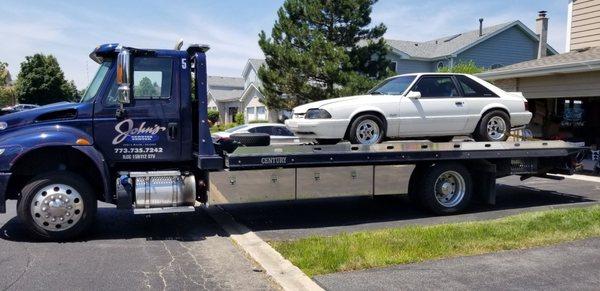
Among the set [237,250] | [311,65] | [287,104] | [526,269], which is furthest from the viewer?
[287,104]

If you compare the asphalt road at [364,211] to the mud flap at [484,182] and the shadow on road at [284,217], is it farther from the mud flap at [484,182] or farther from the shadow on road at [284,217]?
the mud flap at [484,182]

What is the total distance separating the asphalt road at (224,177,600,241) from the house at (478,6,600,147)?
3475 mm

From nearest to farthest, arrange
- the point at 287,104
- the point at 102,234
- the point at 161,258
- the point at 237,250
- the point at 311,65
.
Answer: the point at 161,258
the point at 237,250
the point at 102,234
the point at 311,65
the point at 287,104

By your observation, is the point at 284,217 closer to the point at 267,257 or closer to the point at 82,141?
the point at 267,257

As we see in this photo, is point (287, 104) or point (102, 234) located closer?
point (102, 234)

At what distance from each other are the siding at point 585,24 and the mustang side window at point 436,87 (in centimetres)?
1039

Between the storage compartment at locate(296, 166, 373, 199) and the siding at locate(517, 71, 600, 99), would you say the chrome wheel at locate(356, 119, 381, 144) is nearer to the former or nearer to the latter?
the storage compartment at locate(296, 166, 373, 199)

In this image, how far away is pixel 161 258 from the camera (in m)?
6.51

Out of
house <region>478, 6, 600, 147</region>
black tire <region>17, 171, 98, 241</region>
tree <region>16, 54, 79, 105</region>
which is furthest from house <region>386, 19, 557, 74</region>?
black tire <region>17, 171, 98, 241</region>

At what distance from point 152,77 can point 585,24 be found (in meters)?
15.2

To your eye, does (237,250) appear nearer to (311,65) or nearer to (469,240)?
(469,240)

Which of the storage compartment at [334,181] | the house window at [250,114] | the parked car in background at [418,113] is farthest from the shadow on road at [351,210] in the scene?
the house window at [250,114]

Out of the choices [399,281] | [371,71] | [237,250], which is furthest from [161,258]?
[371,71]

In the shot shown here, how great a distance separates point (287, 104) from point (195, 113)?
59.5ft
